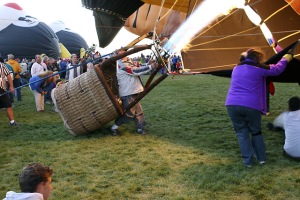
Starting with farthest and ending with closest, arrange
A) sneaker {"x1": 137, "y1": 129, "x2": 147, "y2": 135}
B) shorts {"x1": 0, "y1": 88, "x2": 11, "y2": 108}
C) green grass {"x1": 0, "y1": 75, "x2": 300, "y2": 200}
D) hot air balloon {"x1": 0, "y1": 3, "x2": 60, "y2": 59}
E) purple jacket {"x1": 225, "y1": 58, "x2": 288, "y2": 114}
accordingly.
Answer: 1. hot air balloon {"x1": 0, "y1": 3, "x2": 60, "y2": 59}
2. shorts {"x1": 0, "y1": 88, "x2": 11, "y2": 108}
3. sneaker {"x1": 137, "y1": 129, "x2": 147, "y2": 135}
4. purple jacket {"x1": 225, "y1": 58, "x2": 288, "y2": 114}
5. green grass {"x1": 0, "y1": 75, "x2": 300, "y2": 200}

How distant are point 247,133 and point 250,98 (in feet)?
1.15

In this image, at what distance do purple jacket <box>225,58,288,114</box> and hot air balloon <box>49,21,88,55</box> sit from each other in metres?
20.8

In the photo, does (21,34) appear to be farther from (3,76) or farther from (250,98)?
(250,98)

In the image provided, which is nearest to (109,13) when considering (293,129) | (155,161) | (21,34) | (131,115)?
(131,115)

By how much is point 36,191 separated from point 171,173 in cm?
188

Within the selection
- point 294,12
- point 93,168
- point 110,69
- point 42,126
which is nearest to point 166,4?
point 110,69

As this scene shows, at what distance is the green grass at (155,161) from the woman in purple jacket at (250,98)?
201 mm

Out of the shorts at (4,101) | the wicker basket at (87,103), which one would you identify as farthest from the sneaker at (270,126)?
the shorts at (4,101)

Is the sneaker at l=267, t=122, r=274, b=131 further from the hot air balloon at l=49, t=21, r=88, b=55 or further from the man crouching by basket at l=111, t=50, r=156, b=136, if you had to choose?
the hot air balloon at l=49, t=21, r=88, b=55

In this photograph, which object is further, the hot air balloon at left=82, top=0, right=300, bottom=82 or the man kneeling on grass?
the hot air balloon at left=82, top=0, right=300, bottom=82

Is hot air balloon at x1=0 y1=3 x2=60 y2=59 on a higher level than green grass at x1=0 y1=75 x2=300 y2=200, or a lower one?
higher

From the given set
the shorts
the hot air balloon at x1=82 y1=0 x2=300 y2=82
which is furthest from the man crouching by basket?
the shorts

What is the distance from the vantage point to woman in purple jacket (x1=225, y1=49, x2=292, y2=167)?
3561 millimetres

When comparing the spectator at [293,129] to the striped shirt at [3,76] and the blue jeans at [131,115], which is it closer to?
the blue jeans at [131,115]
